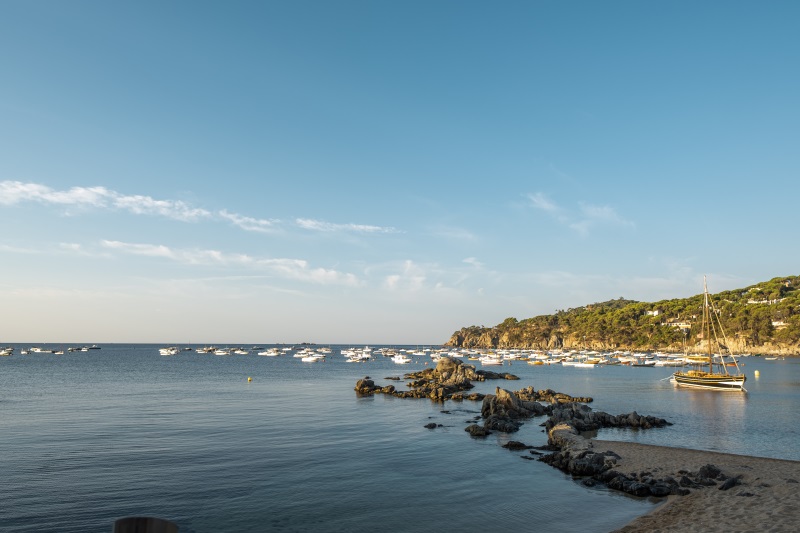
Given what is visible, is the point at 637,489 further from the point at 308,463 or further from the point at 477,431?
the point at 308,463

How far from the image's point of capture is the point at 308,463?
102 ft

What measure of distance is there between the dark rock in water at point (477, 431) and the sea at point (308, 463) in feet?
2.34

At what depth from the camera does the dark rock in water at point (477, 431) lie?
1641 inches

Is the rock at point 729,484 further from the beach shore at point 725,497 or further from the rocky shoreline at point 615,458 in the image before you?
the beach shore at point 725,497

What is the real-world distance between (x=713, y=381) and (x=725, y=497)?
63505 millimetres

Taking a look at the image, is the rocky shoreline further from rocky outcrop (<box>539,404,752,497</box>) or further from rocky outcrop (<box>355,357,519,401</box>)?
rocky outcrop (<box>355,357,519,401</box>)

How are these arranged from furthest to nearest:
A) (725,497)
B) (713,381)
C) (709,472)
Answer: (713,381)
(709,472)
(725,497)

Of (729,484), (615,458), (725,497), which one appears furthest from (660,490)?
(615,458)

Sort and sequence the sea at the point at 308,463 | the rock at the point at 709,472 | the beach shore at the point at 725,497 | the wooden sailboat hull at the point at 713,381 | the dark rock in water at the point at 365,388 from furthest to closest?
the dark rock in water at the point at 365,388 → the wooden sailboat hull at the point at 713,381 → the rock at the point at 709,472 → the sea at the point at 308,463 → the beach shore at the point at 725,497

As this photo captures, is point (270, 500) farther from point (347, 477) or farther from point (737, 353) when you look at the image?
point (737, 353)

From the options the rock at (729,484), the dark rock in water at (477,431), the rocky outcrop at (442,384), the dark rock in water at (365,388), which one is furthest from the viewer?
the dark rock in water at (365,388)

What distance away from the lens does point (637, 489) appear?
25.1m

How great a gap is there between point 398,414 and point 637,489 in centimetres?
3208

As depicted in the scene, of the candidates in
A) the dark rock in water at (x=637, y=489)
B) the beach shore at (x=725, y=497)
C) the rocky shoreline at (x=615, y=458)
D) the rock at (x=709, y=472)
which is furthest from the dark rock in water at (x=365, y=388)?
the rock at (x=709, y=472)
